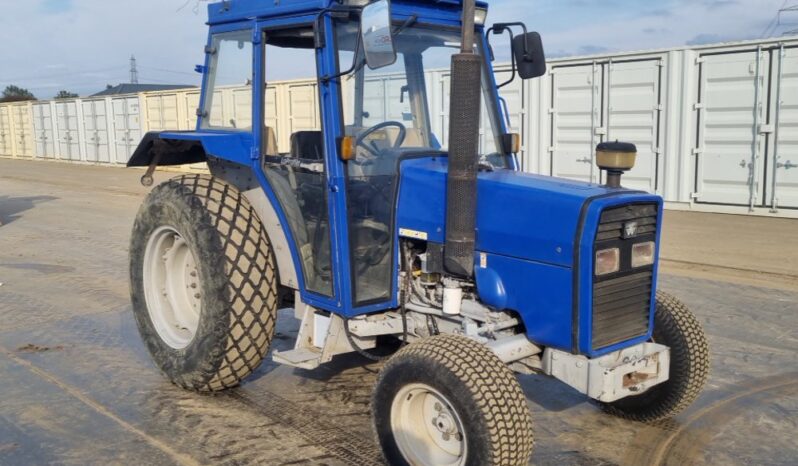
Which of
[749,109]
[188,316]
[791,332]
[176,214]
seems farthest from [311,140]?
[749,109]

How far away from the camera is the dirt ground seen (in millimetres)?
3754

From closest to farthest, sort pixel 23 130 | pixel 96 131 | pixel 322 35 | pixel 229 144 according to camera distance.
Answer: pixel 322 35 < pixel 229 144 < pixel 96 131 < pixel 23 130

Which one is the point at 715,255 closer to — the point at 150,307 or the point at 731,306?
the point at 731,306

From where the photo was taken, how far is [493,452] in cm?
303

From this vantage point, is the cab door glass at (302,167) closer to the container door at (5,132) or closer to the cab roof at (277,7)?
the cab roof at (277,7)

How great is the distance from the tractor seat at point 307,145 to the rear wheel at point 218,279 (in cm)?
42

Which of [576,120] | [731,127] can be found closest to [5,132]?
[576,120]

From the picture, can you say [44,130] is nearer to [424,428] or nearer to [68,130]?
[68,130]

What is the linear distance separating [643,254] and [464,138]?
0.98 meters

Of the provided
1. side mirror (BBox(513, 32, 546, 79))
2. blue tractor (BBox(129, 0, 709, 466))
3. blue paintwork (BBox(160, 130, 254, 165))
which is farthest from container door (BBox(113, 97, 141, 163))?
side mirror (BBox(513, 32, 546, 79))

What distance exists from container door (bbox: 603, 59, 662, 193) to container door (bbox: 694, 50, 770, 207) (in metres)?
0.65

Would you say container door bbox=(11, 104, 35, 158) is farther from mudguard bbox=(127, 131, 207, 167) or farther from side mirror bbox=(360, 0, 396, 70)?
side mirror bbox=(360, 0, 396, 70)

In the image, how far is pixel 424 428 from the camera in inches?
135

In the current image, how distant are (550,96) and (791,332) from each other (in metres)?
7.80
